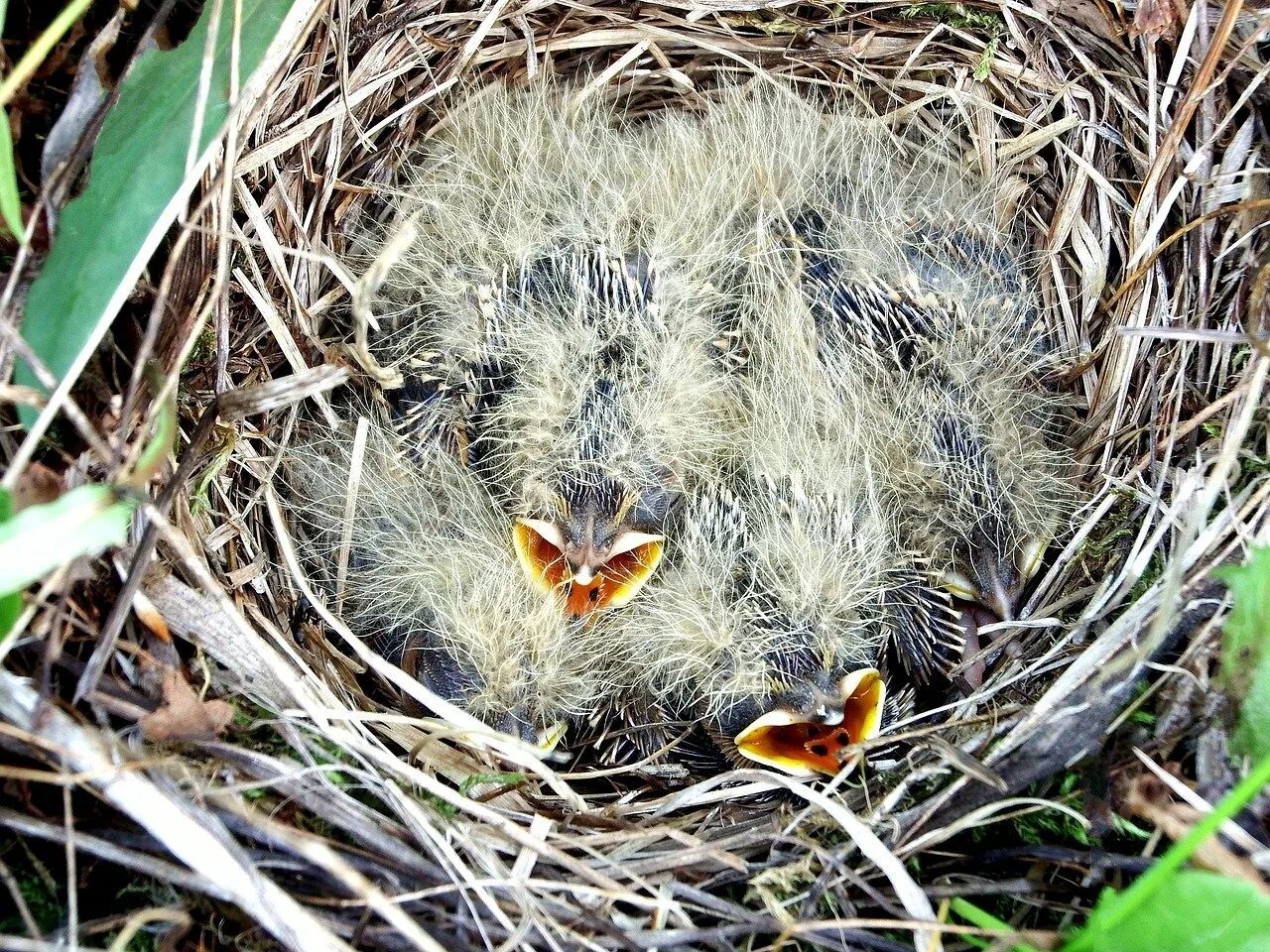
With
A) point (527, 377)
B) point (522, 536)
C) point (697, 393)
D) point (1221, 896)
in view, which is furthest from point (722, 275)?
point (1221, 896)

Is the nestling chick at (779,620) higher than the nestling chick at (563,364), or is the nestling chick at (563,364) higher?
the nestling chick at (563,364)

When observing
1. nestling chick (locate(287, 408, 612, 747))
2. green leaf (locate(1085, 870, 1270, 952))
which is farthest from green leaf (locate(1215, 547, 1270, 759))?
nestling chick (locate(287, 408, 612, 747))

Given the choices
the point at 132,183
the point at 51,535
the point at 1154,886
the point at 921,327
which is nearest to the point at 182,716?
the point at 51,535

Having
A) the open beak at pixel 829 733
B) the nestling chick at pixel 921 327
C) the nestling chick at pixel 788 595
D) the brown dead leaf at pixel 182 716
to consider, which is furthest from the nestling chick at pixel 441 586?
the nestling chick at pixel 921 327

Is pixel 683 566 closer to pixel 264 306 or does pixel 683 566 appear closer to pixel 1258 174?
pixel 264 306

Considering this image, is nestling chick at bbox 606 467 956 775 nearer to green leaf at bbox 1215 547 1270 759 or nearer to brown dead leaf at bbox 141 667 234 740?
green leaf at bbox 1215 547 1270 759

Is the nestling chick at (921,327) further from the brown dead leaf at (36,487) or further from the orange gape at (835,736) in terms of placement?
the brown dead leaf at (36,487)

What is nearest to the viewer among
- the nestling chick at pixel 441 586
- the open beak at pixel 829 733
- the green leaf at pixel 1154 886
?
the green leaf at pixel 1154 886
